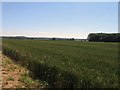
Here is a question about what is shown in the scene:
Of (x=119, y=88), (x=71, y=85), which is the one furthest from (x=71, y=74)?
(x=119, y=88)

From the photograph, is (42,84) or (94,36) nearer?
(42,84)

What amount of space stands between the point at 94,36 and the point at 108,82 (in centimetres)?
15160

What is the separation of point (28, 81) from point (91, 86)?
6.61 metres

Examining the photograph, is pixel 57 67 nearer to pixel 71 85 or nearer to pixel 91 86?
pixel 71 85

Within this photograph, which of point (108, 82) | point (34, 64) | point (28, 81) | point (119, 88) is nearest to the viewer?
point (119, 88)

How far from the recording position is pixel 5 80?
741 inches

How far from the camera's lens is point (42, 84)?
1738cm

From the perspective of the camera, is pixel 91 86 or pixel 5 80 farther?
pixel 5 80

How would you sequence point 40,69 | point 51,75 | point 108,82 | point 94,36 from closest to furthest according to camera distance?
point 108,82, point 51,75, point 40,69, point 94,36

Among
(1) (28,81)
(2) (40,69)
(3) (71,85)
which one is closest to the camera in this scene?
(3) (71,85)

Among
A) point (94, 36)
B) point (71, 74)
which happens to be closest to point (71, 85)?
point (71, 74)

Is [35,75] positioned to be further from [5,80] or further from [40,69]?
[5,80]

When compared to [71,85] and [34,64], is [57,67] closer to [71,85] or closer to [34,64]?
[71,85]

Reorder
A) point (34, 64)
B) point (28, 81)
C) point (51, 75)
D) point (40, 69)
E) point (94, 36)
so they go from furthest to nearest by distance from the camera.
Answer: point (94, 36), point (34, 64), point (40, 69), point (28, 81), point (51, 75)
